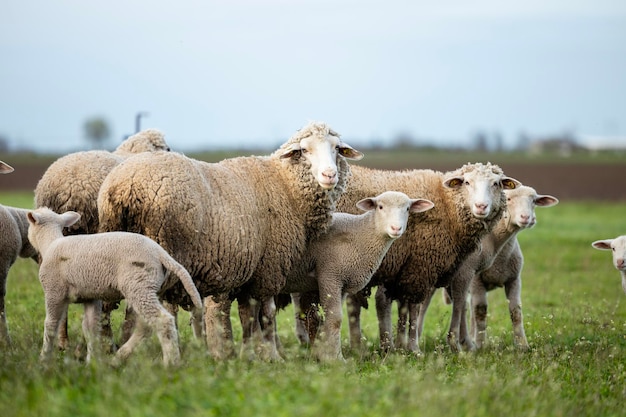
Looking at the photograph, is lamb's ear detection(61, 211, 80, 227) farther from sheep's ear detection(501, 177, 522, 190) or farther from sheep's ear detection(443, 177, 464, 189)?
sheep's ear detection(501, 177, 522, 190)

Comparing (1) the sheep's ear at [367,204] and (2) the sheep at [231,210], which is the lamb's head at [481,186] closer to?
(1) the sheep's ear at [367,204]

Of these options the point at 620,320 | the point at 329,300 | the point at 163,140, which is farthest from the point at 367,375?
the point at 620,320

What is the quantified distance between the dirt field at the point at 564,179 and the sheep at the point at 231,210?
1432 inches

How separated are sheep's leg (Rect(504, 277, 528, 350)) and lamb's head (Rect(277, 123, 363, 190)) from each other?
3.10m

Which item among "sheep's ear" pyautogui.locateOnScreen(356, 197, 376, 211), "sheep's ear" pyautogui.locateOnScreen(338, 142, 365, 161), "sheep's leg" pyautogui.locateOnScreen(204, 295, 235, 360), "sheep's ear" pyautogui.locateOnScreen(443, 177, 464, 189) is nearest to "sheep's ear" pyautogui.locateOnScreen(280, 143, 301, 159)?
"sheep's ear" pyautogui.locateOnScreen(338, 142, 365, 161)

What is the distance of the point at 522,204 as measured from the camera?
11.2m

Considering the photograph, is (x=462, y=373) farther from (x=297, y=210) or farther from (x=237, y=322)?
(x=237, y=322)

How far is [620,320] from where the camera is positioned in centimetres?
1270

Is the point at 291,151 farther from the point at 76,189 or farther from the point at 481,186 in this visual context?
the point at 481,186

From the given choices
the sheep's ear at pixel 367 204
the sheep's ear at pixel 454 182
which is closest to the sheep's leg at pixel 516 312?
the sheep's ear at pixel 454 182

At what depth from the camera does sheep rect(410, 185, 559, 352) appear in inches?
437

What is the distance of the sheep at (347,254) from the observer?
373 inches

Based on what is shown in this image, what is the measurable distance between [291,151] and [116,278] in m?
2.93

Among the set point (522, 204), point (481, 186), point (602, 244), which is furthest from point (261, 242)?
point (602, 244)
